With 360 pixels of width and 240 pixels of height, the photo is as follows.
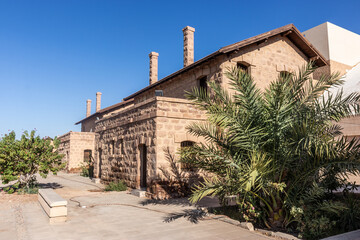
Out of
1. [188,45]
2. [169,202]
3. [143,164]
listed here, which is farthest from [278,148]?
[188,45]

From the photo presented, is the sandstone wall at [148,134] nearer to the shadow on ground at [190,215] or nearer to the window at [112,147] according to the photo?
the window at [112,147]

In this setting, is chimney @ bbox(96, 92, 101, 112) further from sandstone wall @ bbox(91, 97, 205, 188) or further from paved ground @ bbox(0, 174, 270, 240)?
paved ground @ bbox(0, 174, 270, 240)

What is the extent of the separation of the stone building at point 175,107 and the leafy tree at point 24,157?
3.29 meters

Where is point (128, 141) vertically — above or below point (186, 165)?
above

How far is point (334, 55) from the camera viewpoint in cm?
1780

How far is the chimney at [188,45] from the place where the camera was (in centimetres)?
1534

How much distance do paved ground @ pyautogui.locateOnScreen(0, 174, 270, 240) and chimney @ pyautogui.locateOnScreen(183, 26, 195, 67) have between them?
852 centimetres

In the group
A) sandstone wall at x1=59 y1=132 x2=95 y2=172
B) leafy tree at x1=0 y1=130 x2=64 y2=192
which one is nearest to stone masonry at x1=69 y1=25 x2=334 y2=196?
leafy tree at x1=0 y1=130 x2=64 y2=192

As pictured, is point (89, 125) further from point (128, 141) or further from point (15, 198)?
point (15, 198)

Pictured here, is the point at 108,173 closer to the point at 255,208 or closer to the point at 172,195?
the point at 172,195

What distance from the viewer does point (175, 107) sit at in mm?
10766

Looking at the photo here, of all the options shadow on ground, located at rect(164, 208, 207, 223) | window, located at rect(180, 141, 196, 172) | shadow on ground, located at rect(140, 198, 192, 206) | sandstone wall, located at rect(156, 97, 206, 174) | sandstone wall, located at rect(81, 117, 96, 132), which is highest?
sandstone wall, located at rect(81, 117, 96, 132)

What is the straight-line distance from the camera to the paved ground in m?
5.69

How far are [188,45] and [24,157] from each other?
31.9ft
